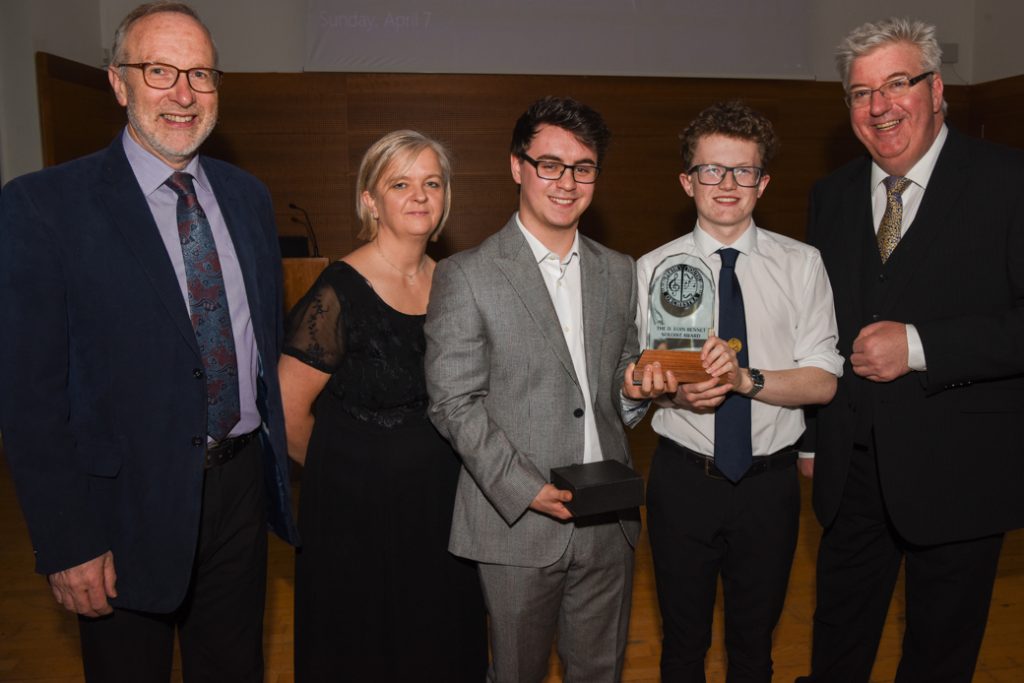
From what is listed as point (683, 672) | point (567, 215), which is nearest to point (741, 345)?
point (567, 215)

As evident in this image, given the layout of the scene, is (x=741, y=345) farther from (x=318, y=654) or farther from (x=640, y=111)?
(x=640, y=111)

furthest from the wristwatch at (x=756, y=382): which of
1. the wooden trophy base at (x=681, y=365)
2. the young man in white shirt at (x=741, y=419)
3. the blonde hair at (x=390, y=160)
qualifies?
the blonde hair at (x=390, y=160)

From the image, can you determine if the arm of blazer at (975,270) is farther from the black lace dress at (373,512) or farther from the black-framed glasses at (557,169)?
the black lace dress at (373,512)

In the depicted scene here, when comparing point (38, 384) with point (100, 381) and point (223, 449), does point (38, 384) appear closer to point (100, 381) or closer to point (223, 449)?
point (100, 381)

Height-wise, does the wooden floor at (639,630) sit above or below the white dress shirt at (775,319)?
below

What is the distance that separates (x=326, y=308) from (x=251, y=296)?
0.21 meters

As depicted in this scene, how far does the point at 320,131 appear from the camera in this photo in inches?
257

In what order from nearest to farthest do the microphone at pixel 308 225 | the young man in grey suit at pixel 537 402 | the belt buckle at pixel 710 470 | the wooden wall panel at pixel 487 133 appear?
1. the young man in grey suit at pixel 537 402
2. the belt buckle at pixel 710 470
3. the microphone at pixel 308 225
4. the wooden wall panel at pixel 487 133

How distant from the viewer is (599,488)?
A: 1568 millimetres

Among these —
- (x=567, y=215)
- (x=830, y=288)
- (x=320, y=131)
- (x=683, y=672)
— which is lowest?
(x=683, y=672)

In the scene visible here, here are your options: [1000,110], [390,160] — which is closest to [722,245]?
[390,160]

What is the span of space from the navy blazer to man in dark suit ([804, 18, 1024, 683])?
1.64 m

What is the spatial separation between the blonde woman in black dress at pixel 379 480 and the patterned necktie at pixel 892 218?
1197mm

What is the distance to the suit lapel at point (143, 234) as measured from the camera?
61.6 inches
